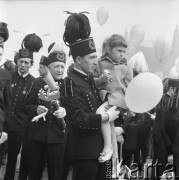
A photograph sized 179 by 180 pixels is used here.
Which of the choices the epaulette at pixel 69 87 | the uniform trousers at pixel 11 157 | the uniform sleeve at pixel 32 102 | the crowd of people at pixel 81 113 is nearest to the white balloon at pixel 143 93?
the crowd of people at pixel 81 113

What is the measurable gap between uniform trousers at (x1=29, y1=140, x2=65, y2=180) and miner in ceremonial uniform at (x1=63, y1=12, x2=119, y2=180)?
0.78 metres

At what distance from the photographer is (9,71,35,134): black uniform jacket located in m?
4.25

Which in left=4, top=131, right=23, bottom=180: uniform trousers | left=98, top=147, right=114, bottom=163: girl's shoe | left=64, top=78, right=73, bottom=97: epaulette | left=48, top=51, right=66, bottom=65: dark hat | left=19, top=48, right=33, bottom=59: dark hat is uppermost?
left=19, top=48, right=33, bottom=59: dark hat

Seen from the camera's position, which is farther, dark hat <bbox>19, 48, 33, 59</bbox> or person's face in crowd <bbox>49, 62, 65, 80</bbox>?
dark hat <bbox>19, 48, 33, 59</bbox>

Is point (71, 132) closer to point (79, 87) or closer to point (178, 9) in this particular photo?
point (79, 87)

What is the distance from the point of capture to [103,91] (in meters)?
2.89

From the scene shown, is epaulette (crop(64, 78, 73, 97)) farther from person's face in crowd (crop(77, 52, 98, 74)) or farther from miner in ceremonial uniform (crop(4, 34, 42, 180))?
miner in ceremonial uniform (crop(4, 34, 42, 180))

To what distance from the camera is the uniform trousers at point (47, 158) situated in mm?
3529

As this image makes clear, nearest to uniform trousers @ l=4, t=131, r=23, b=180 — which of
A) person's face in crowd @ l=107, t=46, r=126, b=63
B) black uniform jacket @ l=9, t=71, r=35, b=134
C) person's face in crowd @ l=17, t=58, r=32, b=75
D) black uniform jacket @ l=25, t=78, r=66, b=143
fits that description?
black uniform jacket @ l=9, t=71, r=35, b=134

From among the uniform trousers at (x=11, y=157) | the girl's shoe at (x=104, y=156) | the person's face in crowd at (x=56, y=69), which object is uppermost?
the person's face in crowd at (x=56, y=69)

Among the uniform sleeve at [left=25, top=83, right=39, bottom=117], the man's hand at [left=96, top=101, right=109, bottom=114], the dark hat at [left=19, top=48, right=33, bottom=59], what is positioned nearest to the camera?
the man's hand at [left=96, top=101, right=109, bottom=114]

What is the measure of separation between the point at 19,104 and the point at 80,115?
1.80m

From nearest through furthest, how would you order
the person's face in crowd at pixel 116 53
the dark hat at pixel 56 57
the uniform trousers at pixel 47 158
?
the person's face in crowd at pixel 116 53 → the uniform trousers at pixel 47 158 → the dark hat at pixel 56 57

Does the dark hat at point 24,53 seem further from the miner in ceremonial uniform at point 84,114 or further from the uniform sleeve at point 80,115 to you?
the uniform sleeve at point 80,115
